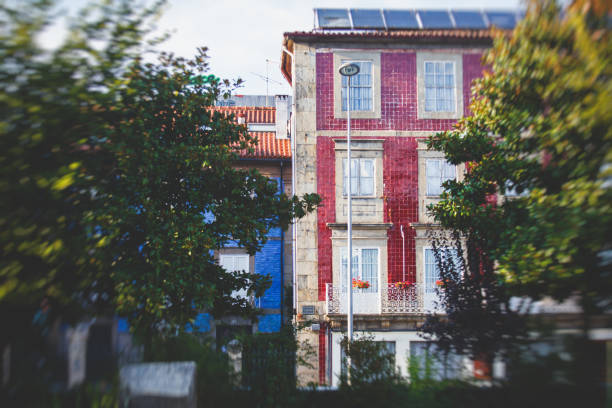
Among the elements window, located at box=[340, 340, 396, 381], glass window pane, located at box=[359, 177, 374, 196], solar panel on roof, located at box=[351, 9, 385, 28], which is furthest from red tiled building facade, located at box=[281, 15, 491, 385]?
window, located at box=[340, 340, 396, 381]

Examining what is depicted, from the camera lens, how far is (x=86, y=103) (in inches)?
160

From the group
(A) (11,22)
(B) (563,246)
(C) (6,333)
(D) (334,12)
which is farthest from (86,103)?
(D) (334,12)

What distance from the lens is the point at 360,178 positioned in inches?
731

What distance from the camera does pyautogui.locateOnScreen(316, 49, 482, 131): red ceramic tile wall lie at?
18809mm

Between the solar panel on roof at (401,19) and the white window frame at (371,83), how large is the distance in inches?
52.7

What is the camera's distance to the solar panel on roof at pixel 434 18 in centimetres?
1805

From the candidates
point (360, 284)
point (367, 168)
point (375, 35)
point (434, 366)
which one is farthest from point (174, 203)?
point (375, 35)

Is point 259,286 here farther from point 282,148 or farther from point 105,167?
point 282,148

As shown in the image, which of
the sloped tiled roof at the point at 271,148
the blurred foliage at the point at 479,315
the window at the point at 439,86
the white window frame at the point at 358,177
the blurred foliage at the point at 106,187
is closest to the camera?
the blurred foliage at the point at 106,187

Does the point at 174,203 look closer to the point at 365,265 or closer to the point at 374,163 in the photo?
the point at 365,265

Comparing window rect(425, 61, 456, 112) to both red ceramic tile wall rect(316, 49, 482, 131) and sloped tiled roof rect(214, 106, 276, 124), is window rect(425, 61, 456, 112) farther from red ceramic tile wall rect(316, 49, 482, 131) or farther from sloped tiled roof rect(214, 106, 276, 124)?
sloped tiled roof rect(214, 106, 276, 124)

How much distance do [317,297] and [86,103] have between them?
1480cm

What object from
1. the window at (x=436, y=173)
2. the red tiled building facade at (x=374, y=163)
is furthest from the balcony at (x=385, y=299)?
the window at (x=436, y=173)

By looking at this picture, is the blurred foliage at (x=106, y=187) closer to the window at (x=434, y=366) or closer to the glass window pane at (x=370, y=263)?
the window at (x=434, y=366)
